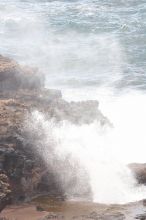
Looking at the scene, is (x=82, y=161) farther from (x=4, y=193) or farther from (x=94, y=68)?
(x=94, y=68)

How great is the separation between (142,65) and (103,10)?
14.7m

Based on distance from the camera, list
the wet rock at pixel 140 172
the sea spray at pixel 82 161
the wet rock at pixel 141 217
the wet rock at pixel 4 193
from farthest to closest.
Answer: the wet rock at pixel 140 172, the sea spray at pixel 82 161, the wet rock at pixel 4 193, the wet rock at pixel 141 217

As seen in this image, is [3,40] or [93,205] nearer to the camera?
[93,205]

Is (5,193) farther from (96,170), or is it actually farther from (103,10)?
(103,10)

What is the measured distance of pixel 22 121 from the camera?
84.0ft

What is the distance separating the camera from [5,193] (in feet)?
71.2

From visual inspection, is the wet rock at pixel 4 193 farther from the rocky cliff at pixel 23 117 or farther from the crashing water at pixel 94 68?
the crashing water at pixel 94 68

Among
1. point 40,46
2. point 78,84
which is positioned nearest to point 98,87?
point 78,84

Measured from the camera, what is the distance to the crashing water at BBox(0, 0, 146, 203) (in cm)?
2631

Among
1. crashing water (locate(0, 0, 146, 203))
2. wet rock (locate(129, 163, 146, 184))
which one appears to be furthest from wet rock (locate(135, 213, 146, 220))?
wet rock (locate(129, 163, 146, 184))

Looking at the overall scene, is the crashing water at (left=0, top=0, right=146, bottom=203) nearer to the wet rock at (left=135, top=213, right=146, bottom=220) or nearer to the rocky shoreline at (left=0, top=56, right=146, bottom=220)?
the rocky shoreline at (left=0, top=56, right=146, bottom=220)

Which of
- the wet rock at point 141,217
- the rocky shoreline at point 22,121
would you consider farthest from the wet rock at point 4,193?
the wet rock at point 141,217

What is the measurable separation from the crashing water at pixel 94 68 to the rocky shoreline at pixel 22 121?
19.2 inches

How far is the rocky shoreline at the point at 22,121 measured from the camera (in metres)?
24.2
